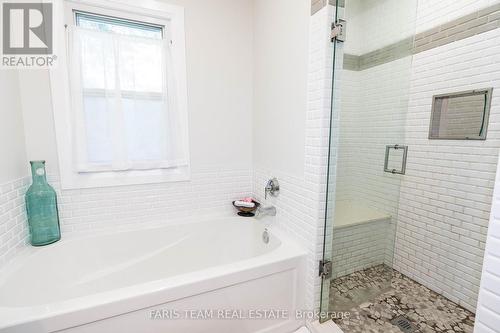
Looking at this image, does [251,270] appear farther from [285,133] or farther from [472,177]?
[472,177]

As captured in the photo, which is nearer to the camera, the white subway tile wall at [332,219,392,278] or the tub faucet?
the white subway tile wall at [332,219,392,278]

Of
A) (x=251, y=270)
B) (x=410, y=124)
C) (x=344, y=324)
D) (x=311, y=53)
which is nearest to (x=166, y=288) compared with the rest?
(x=251, y=270)

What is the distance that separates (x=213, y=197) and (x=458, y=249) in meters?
1.93

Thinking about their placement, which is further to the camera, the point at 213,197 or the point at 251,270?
the point at 213,197

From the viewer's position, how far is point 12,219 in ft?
4.60

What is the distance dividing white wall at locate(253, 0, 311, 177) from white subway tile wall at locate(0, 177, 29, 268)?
170cm

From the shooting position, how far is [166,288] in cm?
112

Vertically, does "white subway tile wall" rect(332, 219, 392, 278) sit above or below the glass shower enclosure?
below

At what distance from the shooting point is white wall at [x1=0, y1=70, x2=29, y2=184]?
132cm

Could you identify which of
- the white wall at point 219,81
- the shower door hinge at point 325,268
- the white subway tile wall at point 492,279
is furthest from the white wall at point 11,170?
the white subway tile wall at point 492,279

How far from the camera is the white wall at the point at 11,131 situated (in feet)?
4.34

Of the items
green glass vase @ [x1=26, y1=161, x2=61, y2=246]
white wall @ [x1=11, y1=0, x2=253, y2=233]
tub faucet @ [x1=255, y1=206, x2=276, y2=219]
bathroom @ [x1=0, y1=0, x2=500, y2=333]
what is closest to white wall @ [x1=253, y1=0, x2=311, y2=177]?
bathroom @ [x1=0, y1=0, x2=500, y2=333]

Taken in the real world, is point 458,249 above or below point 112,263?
above

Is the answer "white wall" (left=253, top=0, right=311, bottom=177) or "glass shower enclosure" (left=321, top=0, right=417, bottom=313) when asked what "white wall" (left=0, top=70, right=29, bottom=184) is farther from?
"glass shower enclosure" (left=321, top=0, right=417, bottom=313)
